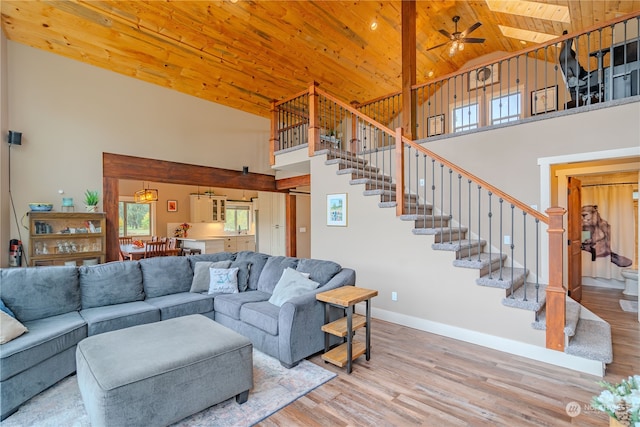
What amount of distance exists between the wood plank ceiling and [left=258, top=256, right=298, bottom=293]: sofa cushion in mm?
3743

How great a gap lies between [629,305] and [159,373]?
20.2 feet

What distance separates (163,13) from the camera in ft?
14.1

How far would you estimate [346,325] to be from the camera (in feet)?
9.33

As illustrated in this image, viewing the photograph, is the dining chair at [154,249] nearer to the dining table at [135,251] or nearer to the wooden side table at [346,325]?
the dining table at [135,251]

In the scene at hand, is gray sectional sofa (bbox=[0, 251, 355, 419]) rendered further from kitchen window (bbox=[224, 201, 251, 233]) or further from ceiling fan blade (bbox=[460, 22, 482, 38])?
kitchen window (bbox=[224, 201, 251, 233])

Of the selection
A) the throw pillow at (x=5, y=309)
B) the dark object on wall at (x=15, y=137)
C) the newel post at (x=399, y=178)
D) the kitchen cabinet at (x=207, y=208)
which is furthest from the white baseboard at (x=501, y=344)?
the kitchen cabinet at (x=207, y=208)

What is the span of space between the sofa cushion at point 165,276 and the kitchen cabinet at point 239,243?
184 inches

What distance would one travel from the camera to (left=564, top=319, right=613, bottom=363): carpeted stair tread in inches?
100

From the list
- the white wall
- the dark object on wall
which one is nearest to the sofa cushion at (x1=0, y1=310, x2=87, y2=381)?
the white wall

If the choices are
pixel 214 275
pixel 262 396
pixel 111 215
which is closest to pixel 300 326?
pixel 262 396

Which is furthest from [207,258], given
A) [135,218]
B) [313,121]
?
[135,218]

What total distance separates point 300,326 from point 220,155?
4.65 m

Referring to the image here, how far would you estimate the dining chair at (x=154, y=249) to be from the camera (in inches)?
243

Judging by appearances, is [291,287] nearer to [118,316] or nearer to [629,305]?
[118,316]
